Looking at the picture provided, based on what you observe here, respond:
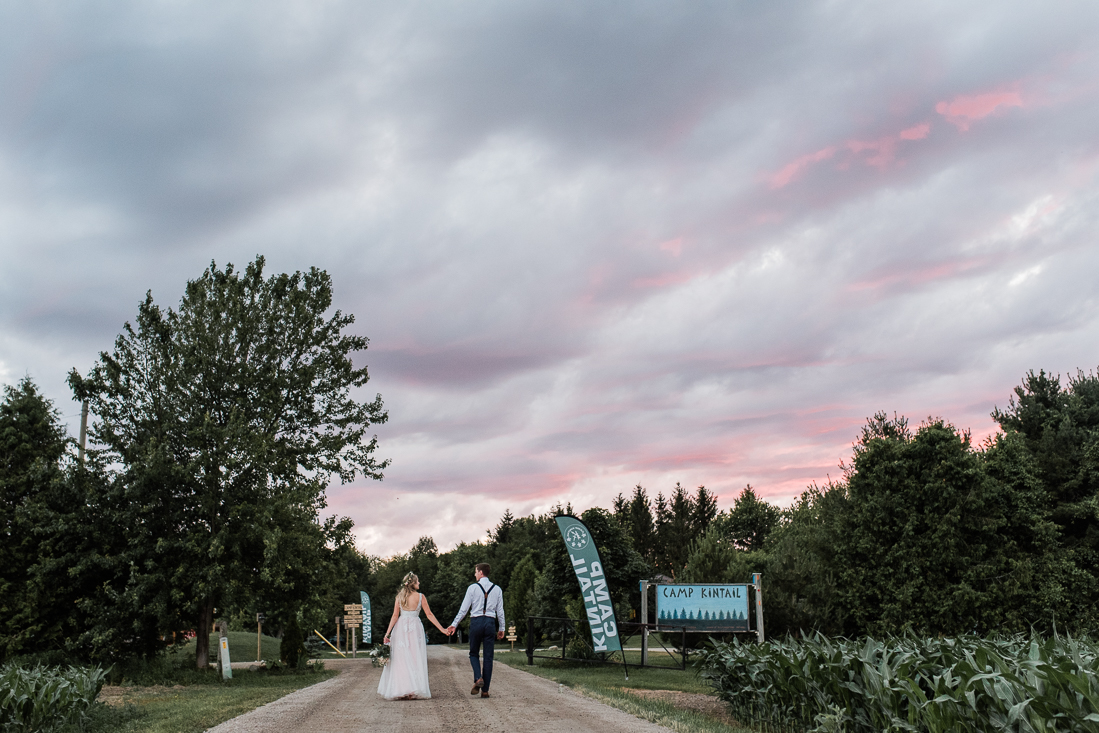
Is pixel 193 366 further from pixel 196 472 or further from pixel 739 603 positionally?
pixel 739 603

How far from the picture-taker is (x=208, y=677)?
20.3 meters

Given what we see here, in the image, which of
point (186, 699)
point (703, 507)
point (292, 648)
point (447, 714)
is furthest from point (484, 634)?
point (703, 507)

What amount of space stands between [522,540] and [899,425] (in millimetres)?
44304

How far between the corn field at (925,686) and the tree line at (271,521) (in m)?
12.8

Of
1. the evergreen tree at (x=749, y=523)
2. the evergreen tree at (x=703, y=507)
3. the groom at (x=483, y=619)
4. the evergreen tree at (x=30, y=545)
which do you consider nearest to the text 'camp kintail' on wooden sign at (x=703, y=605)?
the groom at (x=483, y=619)

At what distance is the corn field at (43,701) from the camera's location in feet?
26.2

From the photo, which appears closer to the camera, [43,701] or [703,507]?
[43,701]

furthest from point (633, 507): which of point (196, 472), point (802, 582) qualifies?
point (196, 472)

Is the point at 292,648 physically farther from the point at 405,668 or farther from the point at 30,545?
the point at 405,668

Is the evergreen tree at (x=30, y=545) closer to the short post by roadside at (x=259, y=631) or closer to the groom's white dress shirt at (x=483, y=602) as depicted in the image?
the short post by roadside at (x=259, y=631)

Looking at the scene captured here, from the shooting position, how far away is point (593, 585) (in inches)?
714

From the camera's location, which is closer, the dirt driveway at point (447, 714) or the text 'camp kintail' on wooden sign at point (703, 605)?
the dirt driveway at point (447, 714)

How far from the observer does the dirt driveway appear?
26.8ft

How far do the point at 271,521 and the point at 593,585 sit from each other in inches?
367
